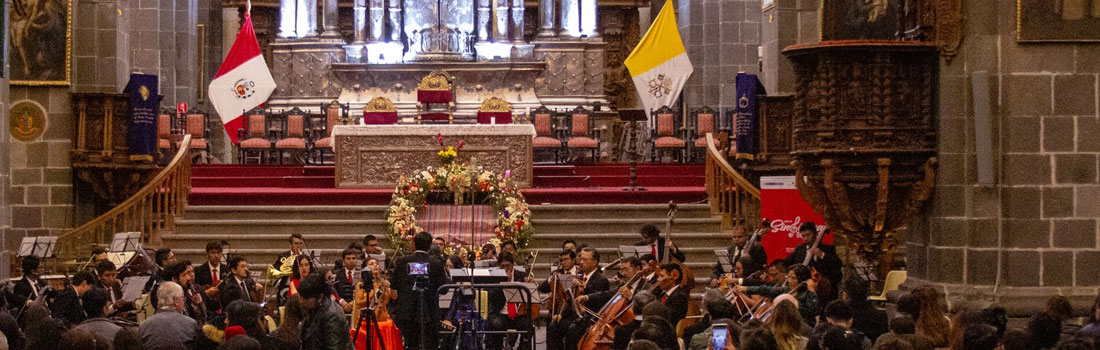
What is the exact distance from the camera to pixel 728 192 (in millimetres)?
17219

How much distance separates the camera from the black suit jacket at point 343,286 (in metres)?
11.9

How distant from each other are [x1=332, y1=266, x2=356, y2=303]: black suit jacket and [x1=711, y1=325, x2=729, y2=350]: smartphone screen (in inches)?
173

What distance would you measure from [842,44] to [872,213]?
1499 millimetres

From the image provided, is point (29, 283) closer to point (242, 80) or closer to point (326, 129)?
point (242, 80)

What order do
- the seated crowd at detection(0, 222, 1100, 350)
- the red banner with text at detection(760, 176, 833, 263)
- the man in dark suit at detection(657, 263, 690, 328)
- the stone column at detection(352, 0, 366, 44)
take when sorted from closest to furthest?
the seated crowd at detection(0, 222, 1100, 350), the man in dark suit at detection(657, 263, 690, 328), the red banner with text at detection(760, 176, 833, 263), the stone column at detection(352, 0, 366, 44)

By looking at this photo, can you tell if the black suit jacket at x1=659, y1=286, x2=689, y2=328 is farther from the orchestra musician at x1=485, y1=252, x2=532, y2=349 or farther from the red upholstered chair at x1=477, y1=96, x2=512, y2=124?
the red upholstered chair at x1=477, y1=96, x2=512, y2=124

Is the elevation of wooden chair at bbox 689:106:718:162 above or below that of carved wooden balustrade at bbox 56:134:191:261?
above

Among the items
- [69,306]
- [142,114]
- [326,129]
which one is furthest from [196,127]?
[69,306]

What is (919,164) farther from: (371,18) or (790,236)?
(371,18)

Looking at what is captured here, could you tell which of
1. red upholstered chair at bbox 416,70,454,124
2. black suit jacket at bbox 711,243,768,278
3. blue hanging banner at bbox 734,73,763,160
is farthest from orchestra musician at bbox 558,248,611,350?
red upholstered chair at bbox 416,70,454,124

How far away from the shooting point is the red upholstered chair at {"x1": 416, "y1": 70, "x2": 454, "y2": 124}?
2328 cm

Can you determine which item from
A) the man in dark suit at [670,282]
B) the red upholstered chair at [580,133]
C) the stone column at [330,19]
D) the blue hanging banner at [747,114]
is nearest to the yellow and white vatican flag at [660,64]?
the blue hanging banner at [747,114]

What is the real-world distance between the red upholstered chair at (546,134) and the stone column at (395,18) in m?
3.66

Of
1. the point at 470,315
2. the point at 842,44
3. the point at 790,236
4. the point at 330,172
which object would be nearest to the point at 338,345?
the point at 470,315
